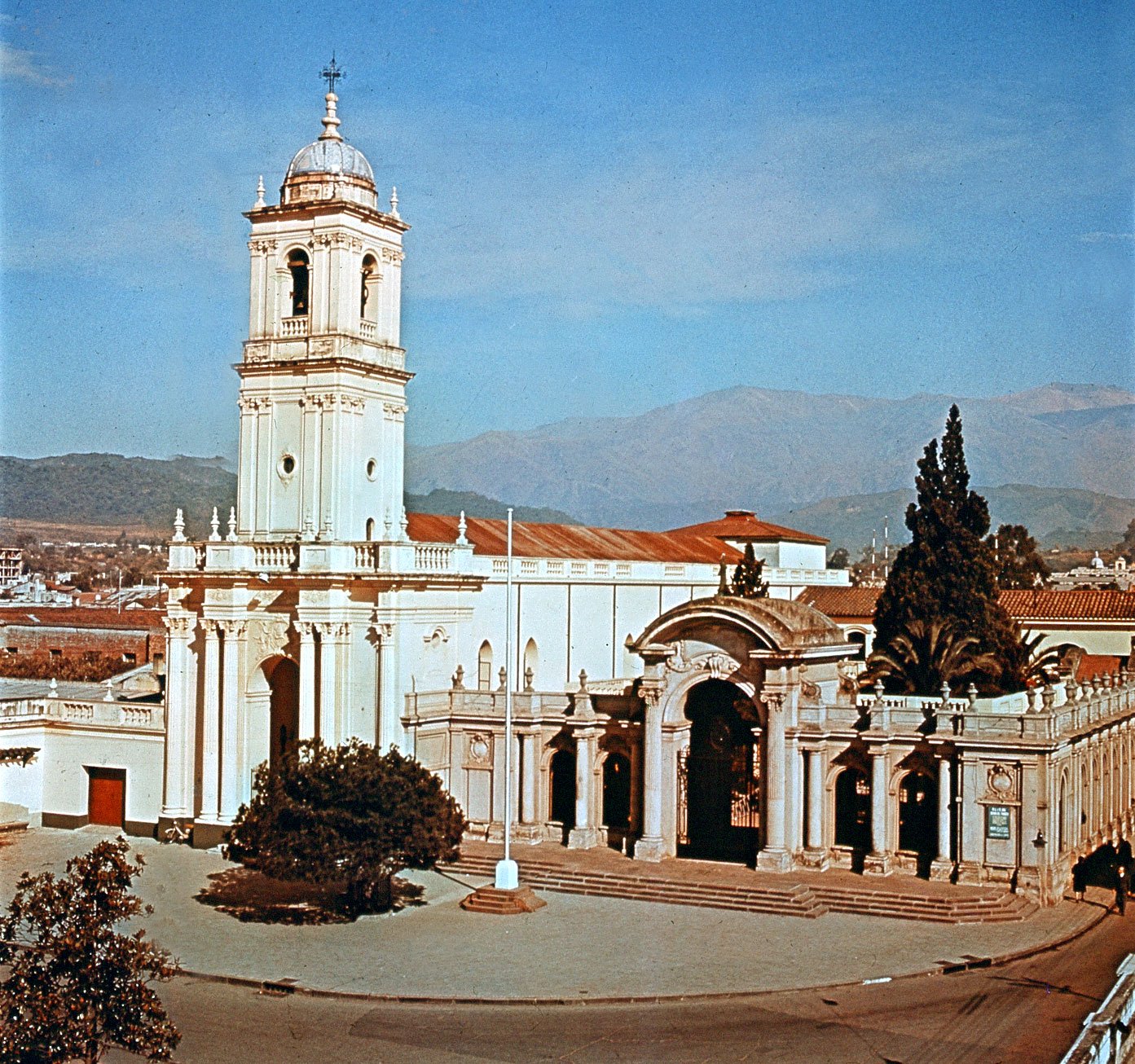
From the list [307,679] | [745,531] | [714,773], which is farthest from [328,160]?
[745,531]

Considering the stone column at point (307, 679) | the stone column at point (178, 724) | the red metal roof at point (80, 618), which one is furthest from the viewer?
the red metal roof at point (80, 618)

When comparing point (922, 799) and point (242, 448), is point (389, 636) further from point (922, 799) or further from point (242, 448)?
point (922, 799)

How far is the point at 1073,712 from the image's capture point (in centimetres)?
3659

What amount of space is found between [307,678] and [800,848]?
13132mm

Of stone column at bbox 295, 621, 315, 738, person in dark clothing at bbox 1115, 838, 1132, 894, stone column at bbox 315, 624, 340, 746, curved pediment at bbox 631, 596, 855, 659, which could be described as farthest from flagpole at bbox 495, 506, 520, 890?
person in dark clothing at bbox 1115, 838, 1132, 894

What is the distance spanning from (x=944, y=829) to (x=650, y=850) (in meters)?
6.83

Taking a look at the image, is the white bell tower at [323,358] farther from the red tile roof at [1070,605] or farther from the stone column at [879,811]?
the red tile roof at [1070,605]

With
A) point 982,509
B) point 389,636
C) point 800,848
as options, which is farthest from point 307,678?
point 982,509

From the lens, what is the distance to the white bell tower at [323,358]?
4272 centimetres

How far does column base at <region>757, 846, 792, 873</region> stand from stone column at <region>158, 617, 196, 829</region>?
15.4 meters

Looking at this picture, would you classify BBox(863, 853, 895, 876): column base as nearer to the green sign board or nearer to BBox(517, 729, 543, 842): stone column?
the green sign board

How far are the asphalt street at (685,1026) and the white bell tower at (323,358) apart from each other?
17.5m

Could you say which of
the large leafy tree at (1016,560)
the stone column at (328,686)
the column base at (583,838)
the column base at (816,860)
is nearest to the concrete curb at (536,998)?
the column base at (816,860)

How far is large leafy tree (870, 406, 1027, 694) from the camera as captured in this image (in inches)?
1957
